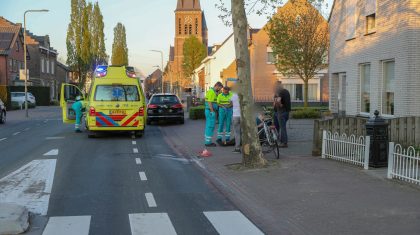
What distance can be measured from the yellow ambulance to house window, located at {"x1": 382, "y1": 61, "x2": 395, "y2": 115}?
8108 mm

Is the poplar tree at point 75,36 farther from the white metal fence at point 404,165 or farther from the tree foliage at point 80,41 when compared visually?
the white metal fence at point 404,165

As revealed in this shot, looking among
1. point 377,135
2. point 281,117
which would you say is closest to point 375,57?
point 281,117

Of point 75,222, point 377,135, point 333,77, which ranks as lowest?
point 75,222

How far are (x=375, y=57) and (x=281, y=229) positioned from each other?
1125 cm

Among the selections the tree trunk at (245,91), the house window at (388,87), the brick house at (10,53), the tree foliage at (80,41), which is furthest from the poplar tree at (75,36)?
the tree trunk at (245,91)

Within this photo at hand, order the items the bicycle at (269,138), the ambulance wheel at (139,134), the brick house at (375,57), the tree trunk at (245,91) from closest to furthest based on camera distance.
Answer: the tree trunk at (245,91)
the bicycle at (269,138)
the brick house at (375,57)
the ambulance wheel at (139,134)

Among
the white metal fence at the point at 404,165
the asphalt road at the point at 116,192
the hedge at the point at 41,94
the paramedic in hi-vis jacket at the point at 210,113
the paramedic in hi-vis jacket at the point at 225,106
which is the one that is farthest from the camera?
the hedge at the point at 41,94

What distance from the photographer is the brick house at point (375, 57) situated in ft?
46.7

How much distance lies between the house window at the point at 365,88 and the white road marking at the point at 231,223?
1137cm

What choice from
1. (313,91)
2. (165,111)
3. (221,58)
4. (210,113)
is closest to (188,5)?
(221,58)

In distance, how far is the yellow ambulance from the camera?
58.4 ft

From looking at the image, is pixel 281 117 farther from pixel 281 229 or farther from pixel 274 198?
pixel 281 229

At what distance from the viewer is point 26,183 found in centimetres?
952

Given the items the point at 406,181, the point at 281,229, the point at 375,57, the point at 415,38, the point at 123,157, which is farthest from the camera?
the point at 375,57
